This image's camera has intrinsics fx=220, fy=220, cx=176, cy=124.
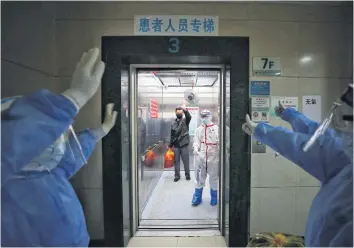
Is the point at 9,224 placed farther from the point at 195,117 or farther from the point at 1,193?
the point at 195,117

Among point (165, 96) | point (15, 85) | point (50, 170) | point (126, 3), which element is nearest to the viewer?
point (50, 170)

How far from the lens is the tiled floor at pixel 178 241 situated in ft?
7.34

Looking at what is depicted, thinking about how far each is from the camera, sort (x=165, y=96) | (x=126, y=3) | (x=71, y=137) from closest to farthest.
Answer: (x=71, y=137), (x=126, y=3), (x=165, y=96)

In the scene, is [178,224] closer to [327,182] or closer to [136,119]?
[136,119]

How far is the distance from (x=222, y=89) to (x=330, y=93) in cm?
100

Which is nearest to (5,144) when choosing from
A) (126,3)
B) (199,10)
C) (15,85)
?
(15,85)

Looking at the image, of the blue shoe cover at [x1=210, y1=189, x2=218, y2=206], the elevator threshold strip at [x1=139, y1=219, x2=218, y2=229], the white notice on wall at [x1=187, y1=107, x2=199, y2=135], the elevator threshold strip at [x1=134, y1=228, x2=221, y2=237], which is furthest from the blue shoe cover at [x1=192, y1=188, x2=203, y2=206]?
the white notice on wall at [x1=187, y1=107, x2=199, y2=135]

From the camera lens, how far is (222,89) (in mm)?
2311

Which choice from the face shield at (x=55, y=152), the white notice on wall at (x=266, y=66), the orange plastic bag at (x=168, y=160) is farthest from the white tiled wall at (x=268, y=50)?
the orange plastic bag at (x=168, y=160)

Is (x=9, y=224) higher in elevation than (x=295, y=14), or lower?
lower

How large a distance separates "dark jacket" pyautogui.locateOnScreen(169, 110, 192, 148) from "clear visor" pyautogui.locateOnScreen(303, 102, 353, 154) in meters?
3.19

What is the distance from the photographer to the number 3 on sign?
1.99 m

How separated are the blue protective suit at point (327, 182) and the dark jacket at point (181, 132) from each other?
307 centimetres

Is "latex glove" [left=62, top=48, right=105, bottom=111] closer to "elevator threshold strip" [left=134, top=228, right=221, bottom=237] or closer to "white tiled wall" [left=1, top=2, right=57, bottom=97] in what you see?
"white tiled wall" [left=1, top=2, right=57, bottom=97]
